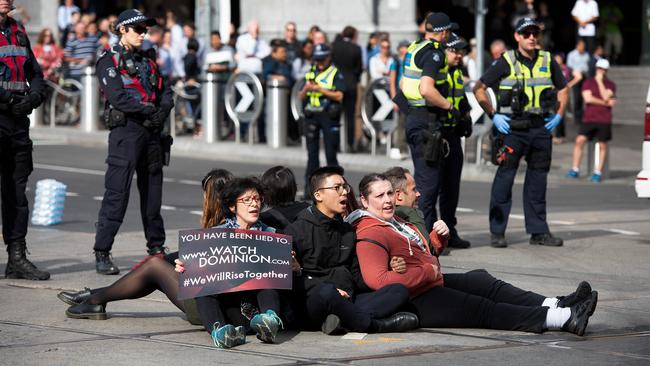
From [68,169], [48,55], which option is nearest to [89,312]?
[68,169]

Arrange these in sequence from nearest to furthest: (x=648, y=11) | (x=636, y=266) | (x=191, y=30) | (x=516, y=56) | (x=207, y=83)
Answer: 1. (x=636, y=266)
2. (x=516, y=56)
3. (x=207, y=83)
4. (x=191, y=30)
5. (x=648, y=11)

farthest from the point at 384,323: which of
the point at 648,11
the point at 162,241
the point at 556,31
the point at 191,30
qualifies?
the point at 556,31


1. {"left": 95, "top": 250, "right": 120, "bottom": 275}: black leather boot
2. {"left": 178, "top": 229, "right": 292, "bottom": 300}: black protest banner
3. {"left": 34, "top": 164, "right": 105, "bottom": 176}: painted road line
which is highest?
{"left": 178, "top": 229, "right": 292, "bottom": 300}: black protest banner

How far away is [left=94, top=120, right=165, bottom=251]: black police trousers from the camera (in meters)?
10.5

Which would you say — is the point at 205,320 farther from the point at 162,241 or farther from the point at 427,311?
the point at 162,241

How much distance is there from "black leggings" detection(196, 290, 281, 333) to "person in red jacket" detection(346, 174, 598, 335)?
0.68 metres

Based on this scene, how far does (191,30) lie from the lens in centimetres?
2505

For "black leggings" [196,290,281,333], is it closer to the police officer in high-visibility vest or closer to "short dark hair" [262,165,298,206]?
"short dark hair" [262,165,298,206]

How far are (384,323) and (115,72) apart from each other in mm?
3222

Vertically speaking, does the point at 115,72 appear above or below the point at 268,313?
above

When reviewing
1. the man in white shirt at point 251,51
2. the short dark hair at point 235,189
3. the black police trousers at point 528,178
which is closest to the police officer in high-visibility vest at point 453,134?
the black police trousers at point 528,178

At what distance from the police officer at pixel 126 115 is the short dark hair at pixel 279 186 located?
5.12 feet

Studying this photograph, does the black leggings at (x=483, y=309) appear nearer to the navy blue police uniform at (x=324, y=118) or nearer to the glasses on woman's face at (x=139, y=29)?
the glasses on woman's face at (x=139, y=29)

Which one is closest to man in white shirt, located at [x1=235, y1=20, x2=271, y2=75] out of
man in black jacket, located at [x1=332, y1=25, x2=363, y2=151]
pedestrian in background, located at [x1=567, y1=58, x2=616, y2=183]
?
man in black jacket, located at [x1=332, y1=25, x2=363, y2=151]
